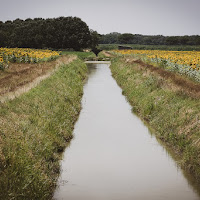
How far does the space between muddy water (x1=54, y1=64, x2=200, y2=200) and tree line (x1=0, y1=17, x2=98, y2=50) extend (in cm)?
→ 6351

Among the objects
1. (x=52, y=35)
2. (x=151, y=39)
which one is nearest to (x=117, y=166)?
(x=52, y=35)

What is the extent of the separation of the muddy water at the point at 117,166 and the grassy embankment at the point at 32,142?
1.41 feet

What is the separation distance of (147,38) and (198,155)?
151329mm

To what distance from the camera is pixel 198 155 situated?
7426 millimetres

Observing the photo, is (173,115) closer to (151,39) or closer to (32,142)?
(32,142)

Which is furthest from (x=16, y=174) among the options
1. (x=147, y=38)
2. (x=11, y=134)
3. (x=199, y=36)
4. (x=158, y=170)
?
(x=147, y=38)

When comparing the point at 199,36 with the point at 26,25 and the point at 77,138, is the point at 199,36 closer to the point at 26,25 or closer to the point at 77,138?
the point at 26,25

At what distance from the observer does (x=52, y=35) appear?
75.9 meters

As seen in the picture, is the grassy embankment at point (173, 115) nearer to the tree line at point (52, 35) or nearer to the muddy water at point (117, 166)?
the muddy water at point (117, 166)

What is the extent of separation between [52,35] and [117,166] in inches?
2794

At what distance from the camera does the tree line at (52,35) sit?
7469cm

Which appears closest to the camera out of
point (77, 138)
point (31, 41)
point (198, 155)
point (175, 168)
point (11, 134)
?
point (11, 134)

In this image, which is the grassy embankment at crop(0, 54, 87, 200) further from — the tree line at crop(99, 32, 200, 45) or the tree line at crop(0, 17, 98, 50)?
the tree line at crop(99, 32, 200, 45)

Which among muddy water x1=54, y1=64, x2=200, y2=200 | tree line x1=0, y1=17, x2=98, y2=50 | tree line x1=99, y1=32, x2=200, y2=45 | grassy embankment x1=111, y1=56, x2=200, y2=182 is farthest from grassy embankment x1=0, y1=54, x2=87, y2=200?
tree line x1=99, y1=32, x2=200, y2=45
